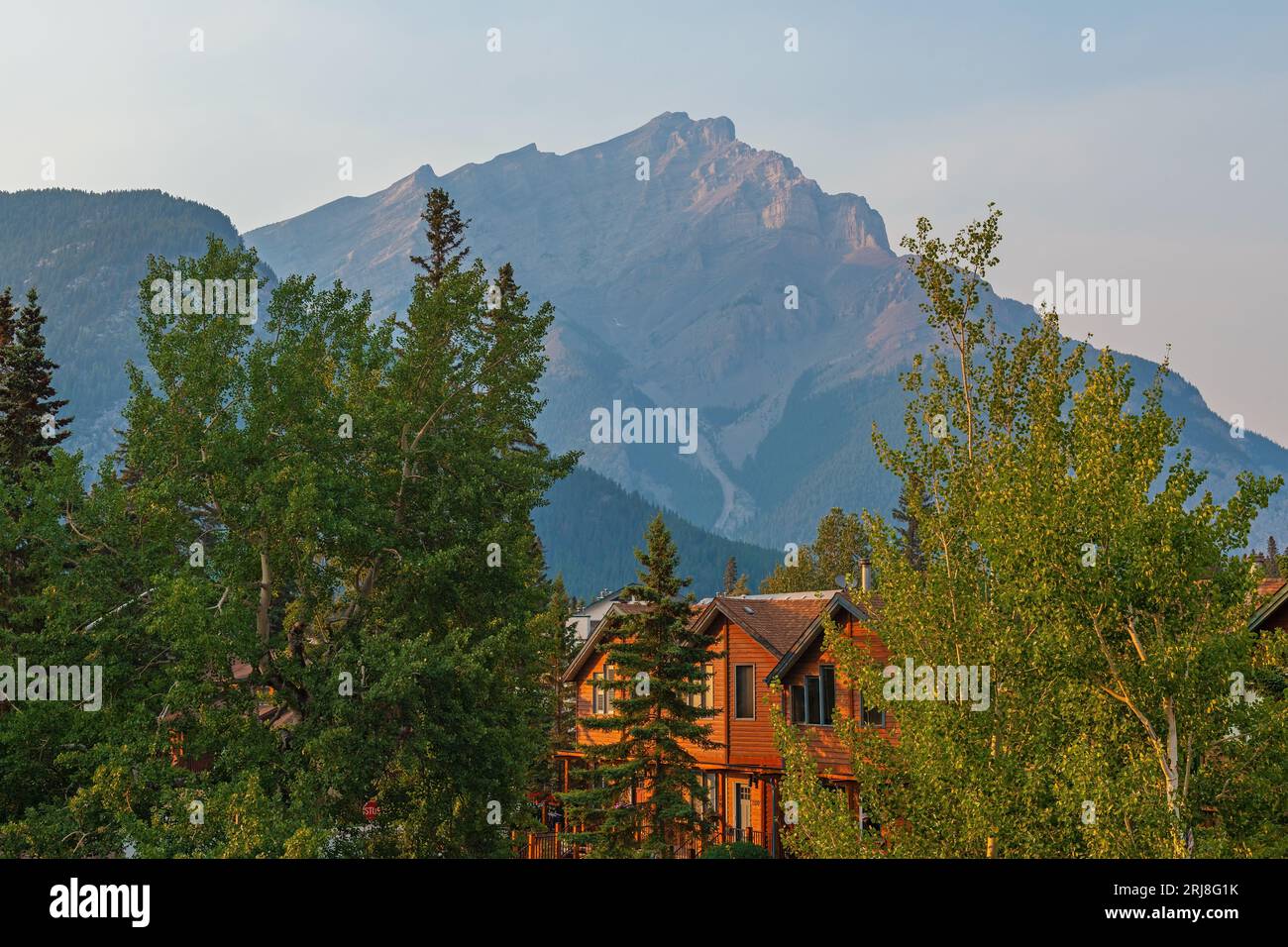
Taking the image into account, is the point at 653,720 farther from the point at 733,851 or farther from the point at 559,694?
the point at 559,694

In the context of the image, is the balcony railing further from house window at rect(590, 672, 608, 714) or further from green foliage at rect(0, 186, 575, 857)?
green foliage at rect(0, 186, 575, 857)

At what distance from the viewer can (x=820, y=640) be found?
135 ft

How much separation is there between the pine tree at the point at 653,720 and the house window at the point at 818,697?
5.07m

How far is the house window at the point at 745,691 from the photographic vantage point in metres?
44.4

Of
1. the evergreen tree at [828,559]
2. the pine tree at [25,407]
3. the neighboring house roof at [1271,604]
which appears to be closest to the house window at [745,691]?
the neighboring house roof at [1271,604]

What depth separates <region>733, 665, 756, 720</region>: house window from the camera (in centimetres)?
4444

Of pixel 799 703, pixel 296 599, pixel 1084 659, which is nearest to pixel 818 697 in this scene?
pixel 799 703

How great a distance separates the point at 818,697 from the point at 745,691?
4.46 metres

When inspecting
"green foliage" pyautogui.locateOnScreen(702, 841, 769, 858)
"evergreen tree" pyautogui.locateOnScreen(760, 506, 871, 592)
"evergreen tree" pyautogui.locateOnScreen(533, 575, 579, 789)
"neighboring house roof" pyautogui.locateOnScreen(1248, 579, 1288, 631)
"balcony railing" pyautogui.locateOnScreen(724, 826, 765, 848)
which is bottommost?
"balcony railing" pyautogui.locateOnScreen(724, 826, 765, 848)

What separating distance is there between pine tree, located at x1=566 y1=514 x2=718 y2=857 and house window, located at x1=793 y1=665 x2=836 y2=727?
16.6 ft

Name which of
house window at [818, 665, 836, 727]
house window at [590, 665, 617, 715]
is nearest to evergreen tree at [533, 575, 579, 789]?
house window at [590, 665, 617, 715]
